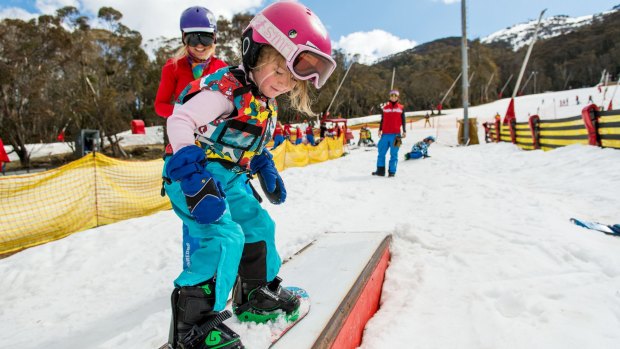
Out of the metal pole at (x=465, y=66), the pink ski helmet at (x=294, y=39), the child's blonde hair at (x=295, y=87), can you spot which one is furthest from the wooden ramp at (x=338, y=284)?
the metal pole at (x=465, y=66)

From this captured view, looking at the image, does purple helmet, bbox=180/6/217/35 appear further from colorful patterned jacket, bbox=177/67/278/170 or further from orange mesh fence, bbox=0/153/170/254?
orange mesh fence, bbox=0/153/170/254

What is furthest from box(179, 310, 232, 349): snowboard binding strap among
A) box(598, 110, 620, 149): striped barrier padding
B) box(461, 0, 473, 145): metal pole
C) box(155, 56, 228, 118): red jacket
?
box(461, 0, 473, 145): metal pole

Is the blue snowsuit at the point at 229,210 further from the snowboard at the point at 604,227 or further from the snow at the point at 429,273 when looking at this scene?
the snowboard at the point at 604,227

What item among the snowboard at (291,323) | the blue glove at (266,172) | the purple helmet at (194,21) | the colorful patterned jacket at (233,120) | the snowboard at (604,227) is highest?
the purple helmet at (194,21)

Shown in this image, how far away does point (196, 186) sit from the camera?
140 centimetres

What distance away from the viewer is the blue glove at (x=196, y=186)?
4.59ft

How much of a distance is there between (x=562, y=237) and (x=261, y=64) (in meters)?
2.95

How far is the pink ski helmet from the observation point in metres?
1.64

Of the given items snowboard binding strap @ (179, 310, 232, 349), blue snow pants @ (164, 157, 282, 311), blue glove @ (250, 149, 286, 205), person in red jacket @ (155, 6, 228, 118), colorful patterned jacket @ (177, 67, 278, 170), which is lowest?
snowboard binding strap @ (179, 310, 232, 349)

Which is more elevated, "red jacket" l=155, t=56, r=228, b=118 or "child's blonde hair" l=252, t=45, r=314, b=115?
"red jacket" l=155, t=56, r=228, b=118

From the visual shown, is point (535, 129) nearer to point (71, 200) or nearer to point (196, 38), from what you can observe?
point (196, 38)

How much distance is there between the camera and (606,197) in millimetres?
4719

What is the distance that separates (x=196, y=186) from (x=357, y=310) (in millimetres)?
1276

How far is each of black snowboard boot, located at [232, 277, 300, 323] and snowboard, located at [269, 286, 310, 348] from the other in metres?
0.03
